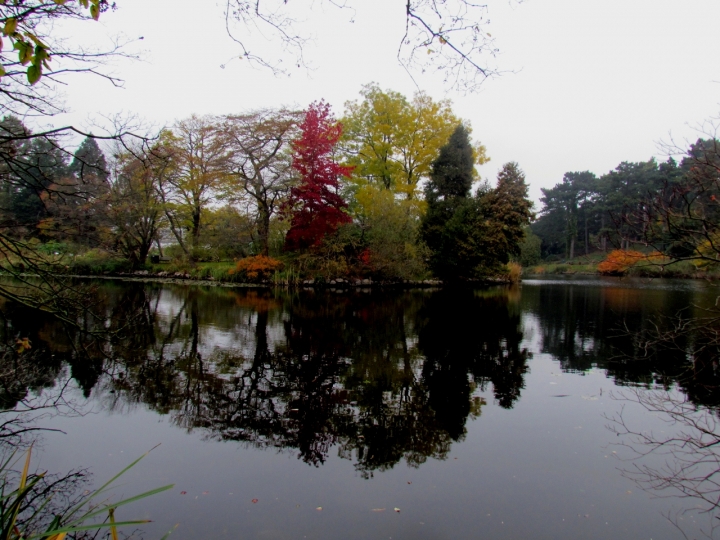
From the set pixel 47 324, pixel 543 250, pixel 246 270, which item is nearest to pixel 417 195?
pixel 246 270

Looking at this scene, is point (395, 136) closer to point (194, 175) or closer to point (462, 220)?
point (462, 220)

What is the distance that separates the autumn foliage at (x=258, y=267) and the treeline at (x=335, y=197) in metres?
0.64

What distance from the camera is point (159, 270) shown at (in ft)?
83.7

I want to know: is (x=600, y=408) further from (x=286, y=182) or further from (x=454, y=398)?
(x=286, y=182)

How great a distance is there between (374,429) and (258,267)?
A: 18163mm

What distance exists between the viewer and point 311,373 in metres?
6.73

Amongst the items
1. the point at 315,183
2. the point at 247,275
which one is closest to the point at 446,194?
the point at 315,183

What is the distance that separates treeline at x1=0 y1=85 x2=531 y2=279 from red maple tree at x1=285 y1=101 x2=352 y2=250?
56 mm

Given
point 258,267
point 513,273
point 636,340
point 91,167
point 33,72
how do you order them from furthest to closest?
point 513,273, point 258,267, point 636,340, point 91,167, point 33,72

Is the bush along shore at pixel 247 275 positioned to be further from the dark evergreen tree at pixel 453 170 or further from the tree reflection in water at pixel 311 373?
the tree reflection in water at pixel 311 373

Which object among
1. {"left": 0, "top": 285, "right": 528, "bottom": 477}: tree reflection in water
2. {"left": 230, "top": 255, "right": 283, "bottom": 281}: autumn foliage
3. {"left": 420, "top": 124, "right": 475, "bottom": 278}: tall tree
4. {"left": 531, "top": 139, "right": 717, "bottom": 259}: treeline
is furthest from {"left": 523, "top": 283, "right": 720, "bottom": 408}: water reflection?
{"left": 531, "top": 139, "right": 717, "bottom": 259}: treeline

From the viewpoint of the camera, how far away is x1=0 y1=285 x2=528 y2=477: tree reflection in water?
4.61 meters

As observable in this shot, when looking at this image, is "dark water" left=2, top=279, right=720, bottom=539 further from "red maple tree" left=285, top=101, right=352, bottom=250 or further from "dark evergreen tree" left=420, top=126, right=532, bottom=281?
"dark evergreen tree" left=420, top=126, right=532, bottom=281

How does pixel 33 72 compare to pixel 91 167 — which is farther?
pixel 91 167
